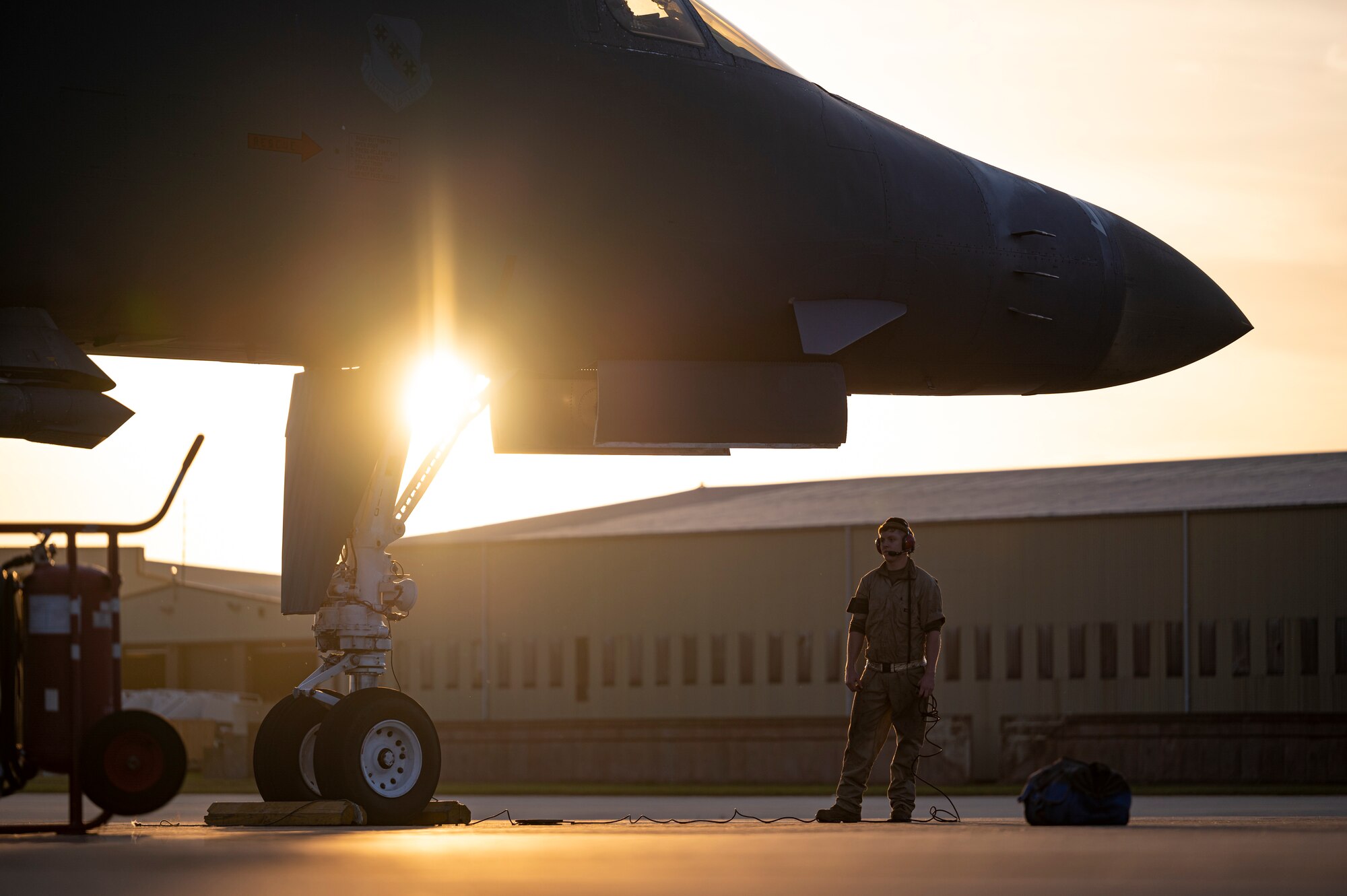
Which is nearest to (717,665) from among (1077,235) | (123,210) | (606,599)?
(606,599)

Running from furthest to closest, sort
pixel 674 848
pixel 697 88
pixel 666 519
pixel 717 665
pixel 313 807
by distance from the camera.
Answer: pixel 666 519 → pixel 717 665 → pixel 697 88 → pixel 313 807 → pixel 674 848

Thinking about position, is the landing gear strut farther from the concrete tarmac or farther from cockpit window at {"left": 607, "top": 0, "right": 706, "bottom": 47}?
cockpit window at {"left": 607, "top": 0, "right": 706, "bottom": 47}

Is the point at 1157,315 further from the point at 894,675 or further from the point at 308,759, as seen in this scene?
the point at 308,759

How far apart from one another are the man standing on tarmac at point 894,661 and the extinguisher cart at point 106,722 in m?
4.75

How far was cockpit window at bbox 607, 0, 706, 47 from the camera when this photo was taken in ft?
35.1

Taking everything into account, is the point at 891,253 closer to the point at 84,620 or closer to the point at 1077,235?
the point at 1077,235

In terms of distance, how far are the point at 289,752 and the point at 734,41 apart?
16.5 feet

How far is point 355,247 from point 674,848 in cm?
419

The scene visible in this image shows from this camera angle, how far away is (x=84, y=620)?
807cm

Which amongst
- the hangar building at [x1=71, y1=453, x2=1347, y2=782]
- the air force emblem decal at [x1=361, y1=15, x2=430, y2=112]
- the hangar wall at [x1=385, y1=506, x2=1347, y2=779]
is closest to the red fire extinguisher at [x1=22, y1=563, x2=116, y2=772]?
the air force emblem decal at [x1=361, y1=15, x2=430, y2=112]

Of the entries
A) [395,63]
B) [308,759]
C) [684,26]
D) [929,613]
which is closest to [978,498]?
[929,613]

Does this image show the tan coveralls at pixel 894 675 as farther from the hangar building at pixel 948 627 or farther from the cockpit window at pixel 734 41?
the hangar building at pixel 948 627

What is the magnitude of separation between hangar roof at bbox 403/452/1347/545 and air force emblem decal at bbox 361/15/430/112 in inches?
1004

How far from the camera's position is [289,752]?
34.9ft
